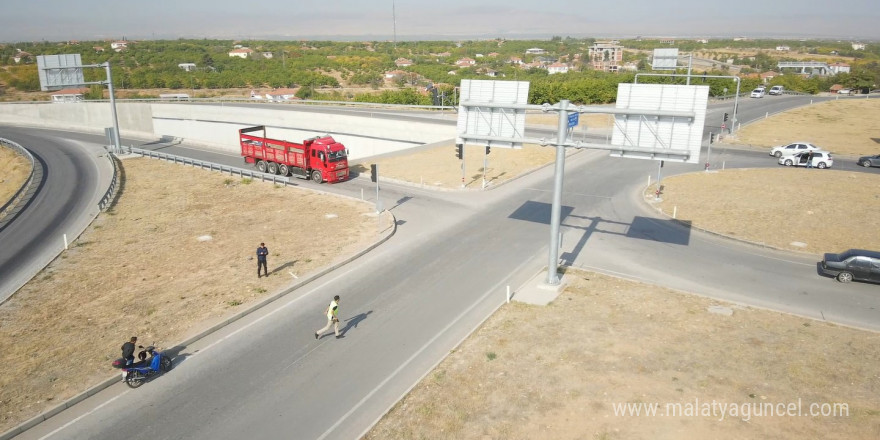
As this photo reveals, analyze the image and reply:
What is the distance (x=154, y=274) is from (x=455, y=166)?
22.5m

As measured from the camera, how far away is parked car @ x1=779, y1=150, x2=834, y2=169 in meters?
38.7

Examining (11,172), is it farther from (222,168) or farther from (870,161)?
(870,161)

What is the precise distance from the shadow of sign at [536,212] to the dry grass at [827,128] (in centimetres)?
2869

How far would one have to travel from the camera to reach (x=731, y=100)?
267ft

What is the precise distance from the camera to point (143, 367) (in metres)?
14.3

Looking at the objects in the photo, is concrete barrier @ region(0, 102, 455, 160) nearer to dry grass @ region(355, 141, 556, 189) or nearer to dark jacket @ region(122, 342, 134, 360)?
dry grass @ region(355, 141, 556, 189)

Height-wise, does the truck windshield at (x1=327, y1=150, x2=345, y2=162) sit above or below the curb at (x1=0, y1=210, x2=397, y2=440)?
above

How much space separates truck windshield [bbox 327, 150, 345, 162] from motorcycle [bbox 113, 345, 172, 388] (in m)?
22.8

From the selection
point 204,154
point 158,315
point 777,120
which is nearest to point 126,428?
point 158,315

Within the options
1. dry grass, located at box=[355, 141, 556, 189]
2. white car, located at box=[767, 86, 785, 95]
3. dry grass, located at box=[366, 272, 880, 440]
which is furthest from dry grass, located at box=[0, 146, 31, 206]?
white car, located at box=[767, 86, 785, 95]

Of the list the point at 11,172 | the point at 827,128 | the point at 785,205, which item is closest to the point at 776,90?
the point at 827,128

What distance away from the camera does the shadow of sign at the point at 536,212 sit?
28.0 metres

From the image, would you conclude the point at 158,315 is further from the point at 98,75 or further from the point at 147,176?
the point at 98,75

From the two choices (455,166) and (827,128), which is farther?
(827,128)
